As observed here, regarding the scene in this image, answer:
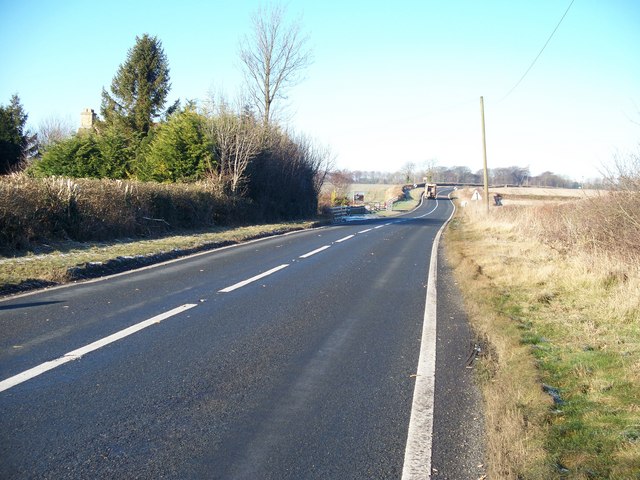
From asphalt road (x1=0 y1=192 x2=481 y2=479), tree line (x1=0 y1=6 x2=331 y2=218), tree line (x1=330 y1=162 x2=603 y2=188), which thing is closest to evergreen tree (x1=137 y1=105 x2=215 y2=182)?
tree line (x1=0 y1=6 x2=331 y2=218)

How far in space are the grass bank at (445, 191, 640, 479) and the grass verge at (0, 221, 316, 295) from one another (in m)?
7.39

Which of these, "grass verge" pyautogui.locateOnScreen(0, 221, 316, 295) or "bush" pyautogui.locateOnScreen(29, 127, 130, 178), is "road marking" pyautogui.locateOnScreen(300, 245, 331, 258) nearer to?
"grass verge" pyautogui.locateOnScreen(0, 221, 316, 295)

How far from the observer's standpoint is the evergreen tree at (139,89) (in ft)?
133

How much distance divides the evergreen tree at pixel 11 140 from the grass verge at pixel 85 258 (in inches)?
848

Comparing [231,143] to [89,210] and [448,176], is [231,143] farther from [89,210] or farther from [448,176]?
[448,176]

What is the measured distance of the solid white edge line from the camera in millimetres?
3841

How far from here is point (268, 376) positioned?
5.57 meters

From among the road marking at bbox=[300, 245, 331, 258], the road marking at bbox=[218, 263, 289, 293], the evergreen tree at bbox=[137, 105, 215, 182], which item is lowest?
the road marking at bbox=[300, 245, 331, 258]

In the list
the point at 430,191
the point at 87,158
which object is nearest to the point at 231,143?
the point at 87,158

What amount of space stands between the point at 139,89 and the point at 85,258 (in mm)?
30793

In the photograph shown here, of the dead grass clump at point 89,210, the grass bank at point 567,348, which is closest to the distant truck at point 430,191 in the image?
the dead grass clump at point 89,210

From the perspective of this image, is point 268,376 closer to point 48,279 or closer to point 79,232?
point 48,279

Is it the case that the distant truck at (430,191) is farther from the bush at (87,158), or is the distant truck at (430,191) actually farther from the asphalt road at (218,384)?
the asphalt road at (218,384)

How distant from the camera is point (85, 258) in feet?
42.7
